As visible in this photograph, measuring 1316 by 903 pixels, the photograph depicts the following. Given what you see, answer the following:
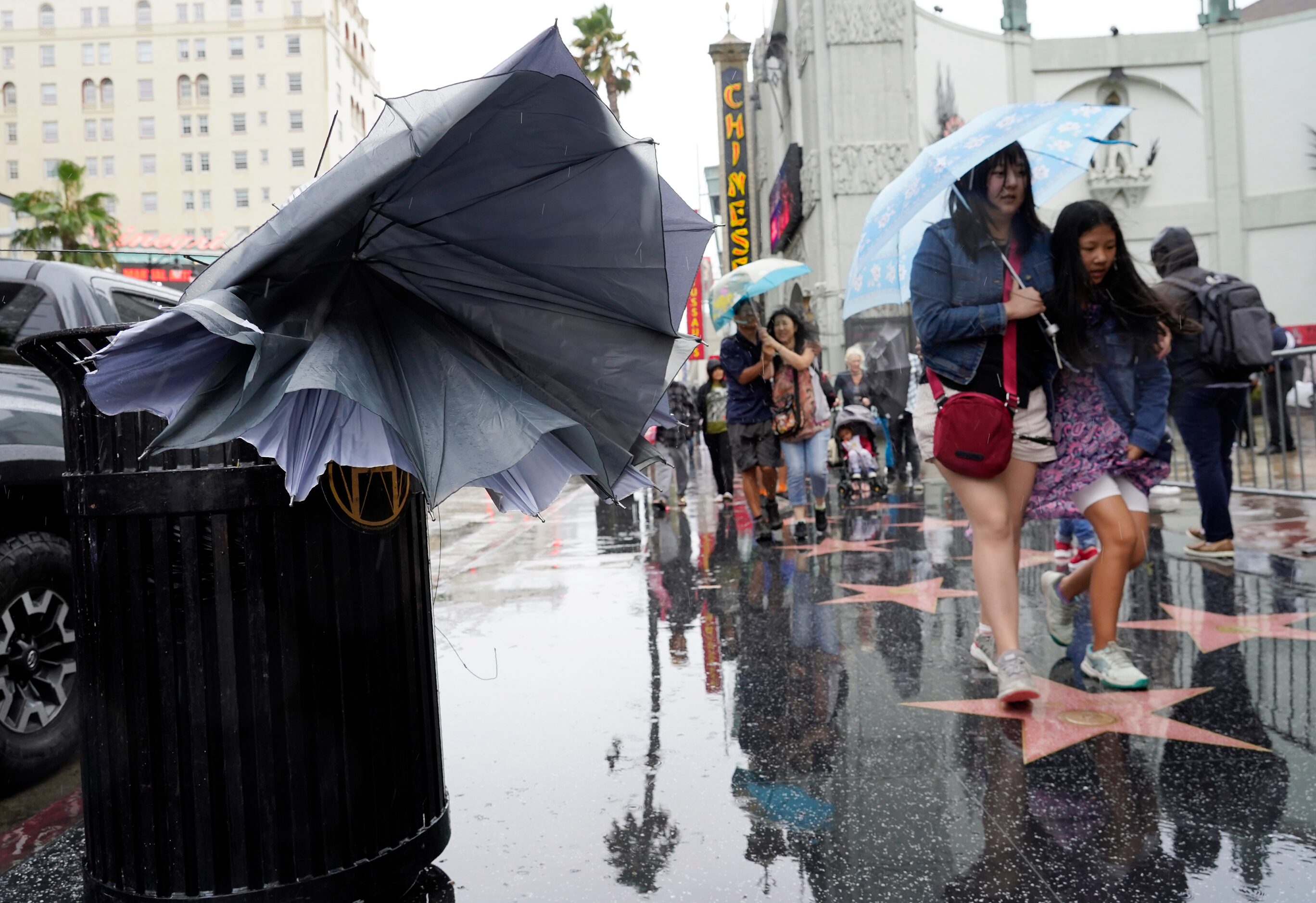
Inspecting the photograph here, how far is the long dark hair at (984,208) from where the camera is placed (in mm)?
4410

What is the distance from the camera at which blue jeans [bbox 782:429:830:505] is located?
9078mm

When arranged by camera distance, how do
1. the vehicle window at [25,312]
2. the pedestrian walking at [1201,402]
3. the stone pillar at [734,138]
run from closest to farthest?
the vehicle window at [25,312] → the pedestrian walking at [1201,402] → the stone pillar at [734,138]

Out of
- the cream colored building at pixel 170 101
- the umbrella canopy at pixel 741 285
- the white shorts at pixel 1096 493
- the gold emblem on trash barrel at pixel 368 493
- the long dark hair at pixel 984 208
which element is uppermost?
the cream colored building at pixel 170 101

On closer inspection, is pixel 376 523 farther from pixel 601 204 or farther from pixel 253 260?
pixel 601 204

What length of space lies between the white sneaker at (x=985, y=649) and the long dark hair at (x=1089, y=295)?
1.25 metres

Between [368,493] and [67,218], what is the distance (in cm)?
5049

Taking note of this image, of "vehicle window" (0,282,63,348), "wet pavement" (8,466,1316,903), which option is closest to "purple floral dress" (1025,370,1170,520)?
"wet pavement" (8,466,1316,903)

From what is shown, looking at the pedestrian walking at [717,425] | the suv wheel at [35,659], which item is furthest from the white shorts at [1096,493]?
the pedestrian walking at [717,425]

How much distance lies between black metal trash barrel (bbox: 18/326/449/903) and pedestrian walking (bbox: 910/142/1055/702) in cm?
259

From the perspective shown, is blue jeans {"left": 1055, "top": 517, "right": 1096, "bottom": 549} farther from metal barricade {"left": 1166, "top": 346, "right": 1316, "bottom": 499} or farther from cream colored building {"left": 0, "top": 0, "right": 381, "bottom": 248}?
cream colored building {"left": 0, "top": 0, "right": 381, "bottom": 248}

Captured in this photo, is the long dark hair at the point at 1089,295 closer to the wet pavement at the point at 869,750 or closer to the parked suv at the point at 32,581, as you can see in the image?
the wet pavement at the point at 869,750

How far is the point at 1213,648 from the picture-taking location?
4.94 metres

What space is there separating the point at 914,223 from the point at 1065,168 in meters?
0.71

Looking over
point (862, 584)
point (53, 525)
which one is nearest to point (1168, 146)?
point (862, 584)
